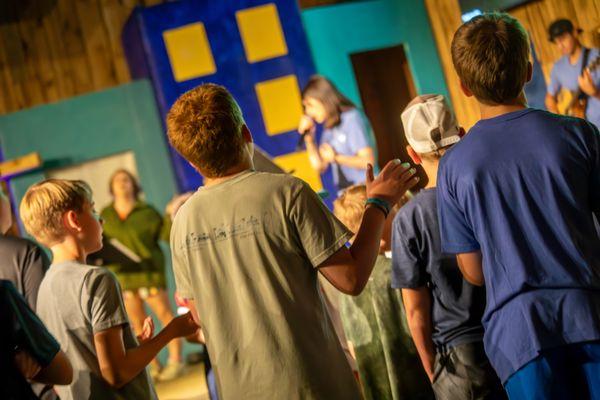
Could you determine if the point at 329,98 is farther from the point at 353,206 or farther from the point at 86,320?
the point at 86,320

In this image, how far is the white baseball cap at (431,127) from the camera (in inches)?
69.9

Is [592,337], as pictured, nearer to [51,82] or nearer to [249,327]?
[249,327]

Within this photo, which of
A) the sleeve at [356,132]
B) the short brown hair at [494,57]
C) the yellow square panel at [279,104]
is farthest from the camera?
the yellow square panel at [279,104]

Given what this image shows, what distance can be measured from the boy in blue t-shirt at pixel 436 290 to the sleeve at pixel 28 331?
2.64 feet

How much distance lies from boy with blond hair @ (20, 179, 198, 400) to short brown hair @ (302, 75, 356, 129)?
9.61ft

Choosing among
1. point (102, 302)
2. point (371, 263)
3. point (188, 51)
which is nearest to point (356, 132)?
point (188, 51)

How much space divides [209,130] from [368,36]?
3.80m

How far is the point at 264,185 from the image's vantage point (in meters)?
1.54

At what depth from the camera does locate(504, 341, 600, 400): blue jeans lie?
1321 mm

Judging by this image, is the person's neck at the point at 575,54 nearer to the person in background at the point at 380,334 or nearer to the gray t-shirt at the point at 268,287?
the person in background at the point at 380,334

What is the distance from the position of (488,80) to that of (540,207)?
0.90 feet

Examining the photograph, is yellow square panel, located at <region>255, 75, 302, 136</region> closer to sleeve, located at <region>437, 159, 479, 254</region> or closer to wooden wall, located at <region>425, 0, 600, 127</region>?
wooden wall, located at <region>425, 0, 600, 127</region>

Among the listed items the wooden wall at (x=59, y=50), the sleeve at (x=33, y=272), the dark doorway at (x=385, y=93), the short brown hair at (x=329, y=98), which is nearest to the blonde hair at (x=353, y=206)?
the sleeve at (x=33, y=272)

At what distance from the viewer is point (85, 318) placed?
181cm
